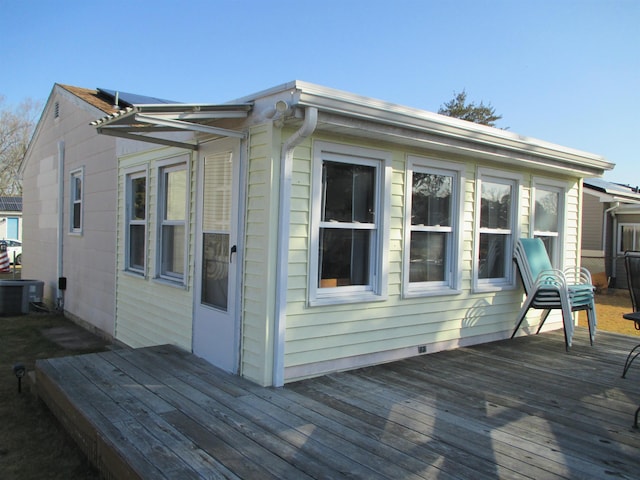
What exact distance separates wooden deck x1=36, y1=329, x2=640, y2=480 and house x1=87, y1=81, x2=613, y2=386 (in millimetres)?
368

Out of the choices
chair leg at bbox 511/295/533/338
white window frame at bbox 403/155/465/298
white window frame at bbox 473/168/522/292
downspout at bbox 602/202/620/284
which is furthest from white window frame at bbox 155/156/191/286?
downspout at bbox 602/202/620/284

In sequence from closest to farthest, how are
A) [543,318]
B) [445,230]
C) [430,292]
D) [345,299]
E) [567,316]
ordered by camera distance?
[345,299] → [430,292] → [445,230] → [567,316] → [543,318]

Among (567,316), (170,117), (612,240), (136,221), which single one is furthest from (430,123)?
(612,240)

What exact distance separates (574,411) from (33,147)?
11238 mm

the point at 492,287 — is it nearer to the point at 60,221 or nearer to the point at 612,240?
the point at 60,221

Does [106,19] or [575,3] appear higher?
[106,19]

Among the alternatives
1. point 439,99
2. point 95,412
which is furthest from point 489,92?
point 95,412

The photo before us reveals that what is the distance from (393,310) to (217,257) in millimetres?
1690

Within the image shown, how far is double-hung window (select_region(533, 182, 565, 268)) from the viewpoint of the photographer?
598 centimetres

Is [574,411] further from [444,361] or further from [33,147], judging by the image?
[33,147]

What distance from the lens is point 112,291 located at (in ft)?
21.0

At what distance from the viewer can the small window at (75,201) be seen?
8.00m

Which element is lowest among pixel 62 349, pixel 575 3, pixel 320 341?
pixel 62 349

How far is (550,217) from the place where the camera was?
618 centimetres
